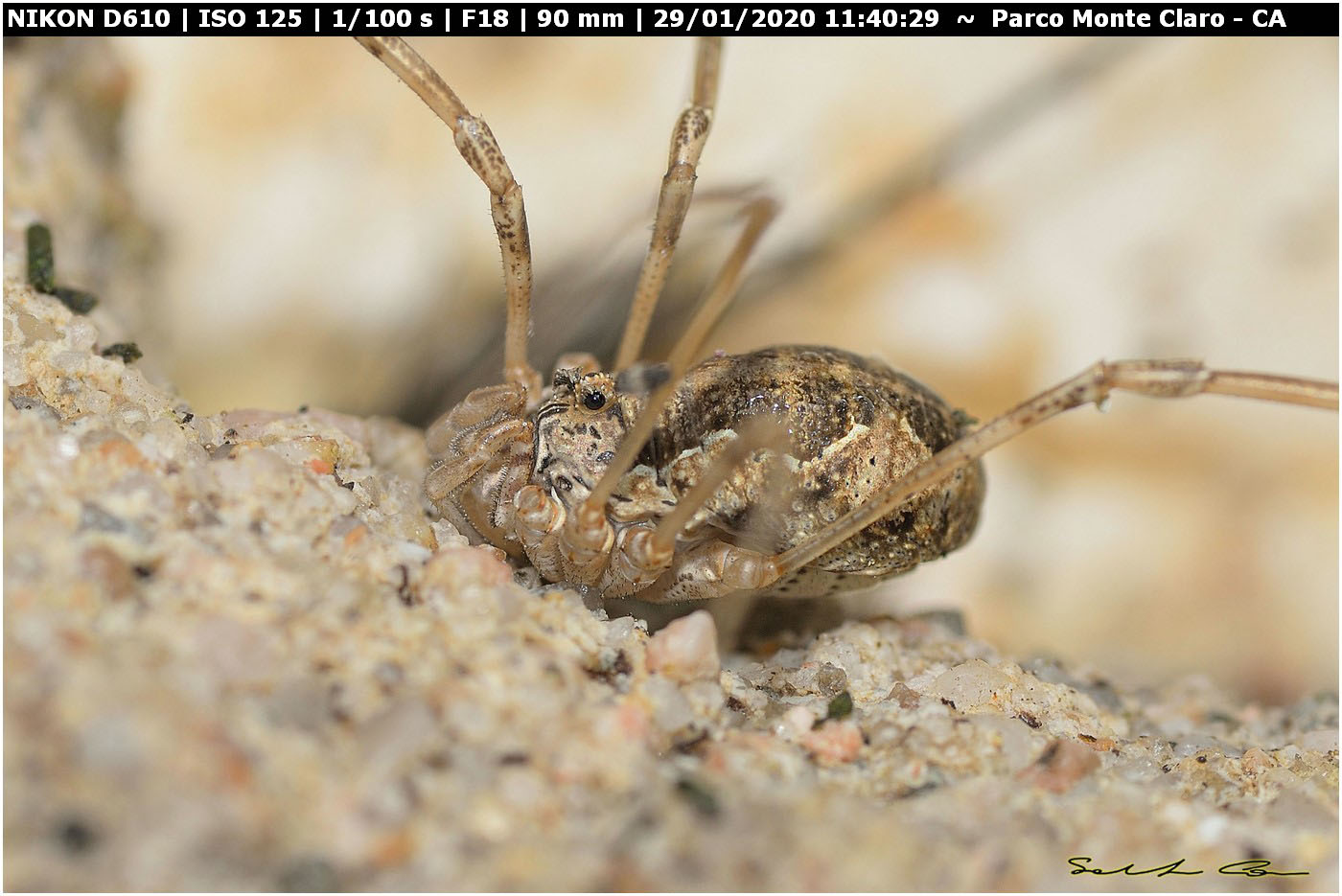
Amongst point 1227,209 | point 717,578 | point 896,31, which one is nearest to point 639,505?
point 717,578

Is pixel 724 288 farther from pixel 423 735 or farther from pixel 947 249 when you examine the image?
pixel 947 249

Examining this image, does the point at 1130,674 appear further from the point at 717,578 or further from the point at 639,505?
the point at 639,505

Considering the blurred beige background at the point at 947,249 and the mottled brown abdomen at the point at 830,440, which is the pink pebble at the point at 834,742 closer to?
the mottled brown abdomen at the point at 830,440

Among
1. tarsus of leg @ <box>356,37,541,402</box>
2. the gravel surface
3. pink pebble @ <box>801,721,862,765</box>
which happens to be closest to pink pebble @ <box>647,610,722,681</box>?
the gravel surface
